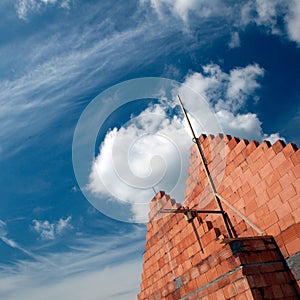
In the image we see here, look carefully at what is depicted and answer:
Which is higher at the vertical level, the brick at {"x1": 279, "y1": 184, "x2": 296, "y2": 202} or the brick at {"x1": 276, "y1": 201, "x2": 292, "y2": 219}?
the brick at {"x1": 279, "y1": 184, "x2": 296, "y2": 202}

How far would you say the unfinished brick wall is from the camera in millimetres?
5457

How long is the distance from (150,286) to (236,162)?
475cm

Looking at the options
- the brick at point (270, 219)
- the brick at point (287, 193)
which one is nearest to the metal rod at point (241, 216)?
the brick at point (270, 219)

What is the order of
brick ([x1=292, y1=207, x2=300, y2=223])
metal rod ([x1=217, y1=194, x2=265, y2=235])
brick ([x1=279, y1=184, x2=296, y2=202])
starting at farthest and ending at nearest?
metal rod ([x1=217, y1=194, x2=265, y2=235]) → brick ([x1=279, y1=184, x2=296, y2=202]) → brick ([x1=292, y1=207, x2=300, y2=223])

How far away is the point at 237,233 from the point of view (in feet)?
21.7

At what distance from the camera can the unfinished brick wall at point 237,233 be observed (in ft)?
17.9

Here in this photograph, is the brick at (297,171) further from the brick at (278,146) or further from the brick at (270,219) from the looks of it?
the brick at (270,219)

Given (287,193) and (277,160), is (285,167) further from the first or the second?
(287,193)

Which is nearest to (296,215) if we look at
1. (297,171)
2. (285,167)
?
(297,171)

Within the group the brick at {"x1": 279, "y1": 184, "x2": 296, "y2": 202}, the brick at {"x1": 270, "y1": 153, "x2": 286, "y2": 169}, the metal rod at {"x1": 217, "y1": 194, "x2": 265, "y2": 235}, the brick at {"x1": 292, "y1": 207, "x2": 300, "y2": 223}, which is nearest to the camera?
the brick at {"x1": 292, "y1": 207, "x2": 300, "y2": 223}

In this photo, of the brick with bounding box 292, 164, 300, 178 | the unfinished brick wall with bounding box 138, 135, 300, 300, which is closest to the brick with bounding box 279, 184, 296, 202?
the unfinished brick wall with bounding box 138, 135, 300, 300

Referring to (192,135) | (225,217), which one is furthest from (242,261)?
(192,135)

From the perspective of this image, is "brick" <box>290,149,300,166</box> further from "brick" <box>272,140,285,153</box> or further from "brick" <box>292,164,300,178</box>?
"brick" <box>272,140,285,153</box>

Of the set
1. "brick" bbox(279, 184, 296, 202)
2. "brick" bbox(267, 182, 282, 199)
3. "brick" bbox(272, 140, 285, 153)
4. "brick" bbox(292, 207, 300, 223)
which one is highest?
"brick" bbox(272, 140, 285, 153)
